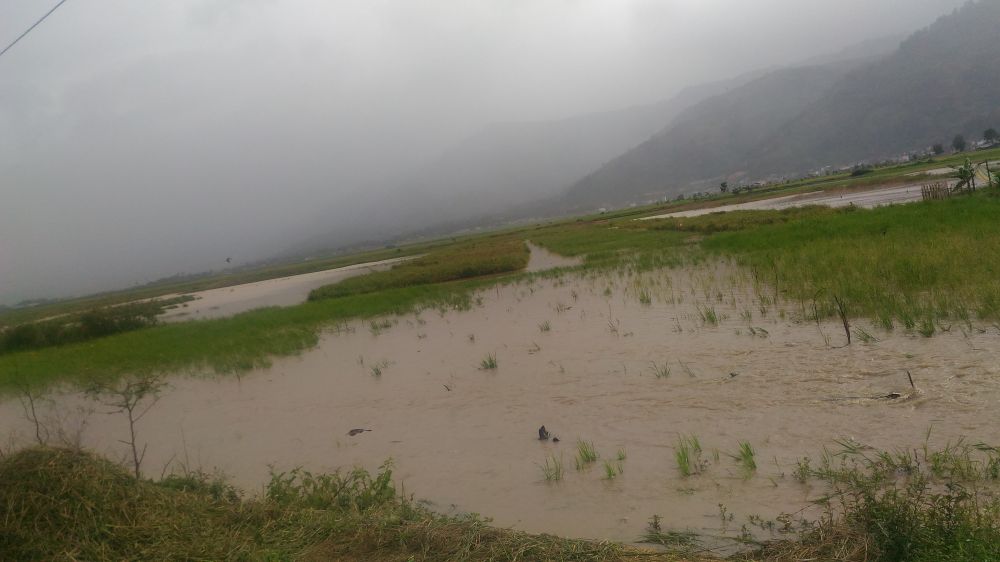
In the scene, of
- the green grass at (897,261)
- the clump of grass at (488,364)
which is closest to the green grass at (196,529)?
the clump of grass at (488,364)

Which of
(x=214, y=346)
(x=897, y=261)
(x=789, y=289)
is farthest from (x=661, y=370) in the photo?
(x=214, y=346)

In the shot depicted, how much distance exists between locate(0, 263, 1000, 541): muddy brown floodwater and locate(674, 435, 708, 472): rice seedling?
0.07 metres

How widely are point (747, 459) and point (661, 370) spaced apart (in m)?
2.86

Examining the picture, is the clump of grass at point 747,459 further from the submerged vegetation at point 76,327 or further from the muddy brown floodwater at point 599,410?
the submerged vegetation at point 76,327

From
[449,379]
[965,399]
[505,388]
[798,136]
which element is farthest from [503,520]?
[798,136]

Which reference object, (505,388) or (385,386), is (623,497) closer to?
(505,388)

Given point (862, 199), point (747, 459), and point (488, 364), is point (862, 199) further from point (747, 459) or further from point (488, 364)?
point (747, 459)

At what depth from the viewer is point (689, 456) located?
4832 millimetres

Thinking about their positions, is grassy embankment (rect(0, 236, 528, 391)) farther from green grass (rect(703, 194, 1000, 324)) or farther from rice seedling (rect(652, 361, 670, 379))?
green grass (rect(703, 194, 1000, 324))

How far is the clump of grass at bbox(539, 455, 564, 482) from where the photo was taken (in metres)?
4.89

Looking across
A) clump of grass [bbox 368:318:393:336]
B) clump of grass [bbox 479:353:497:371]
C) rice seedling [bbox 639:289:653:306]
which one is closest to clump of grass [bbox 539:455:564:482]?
clump of grass [bbox 479:353:497:371]

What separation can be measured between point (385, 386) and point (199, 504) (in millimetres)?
4885

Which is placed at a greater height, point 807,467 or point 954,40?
point 954,40

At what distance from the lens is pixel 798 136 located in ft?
465
